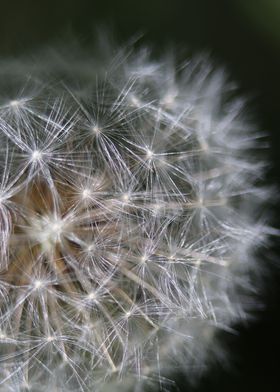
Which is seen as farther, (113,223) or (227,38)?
(227,38)

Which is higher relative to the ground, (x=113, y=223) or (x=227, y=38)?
(x=227, y=38)

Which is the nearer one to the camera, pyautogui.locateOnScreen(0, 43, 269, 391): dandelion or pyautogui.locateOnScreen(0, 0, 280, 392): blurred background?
pyautogui.locateOnScreen(0, 43, 269, 391): dandelion

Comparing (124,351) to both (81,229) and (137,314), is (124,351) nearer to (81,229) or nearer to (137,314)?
(137,314)

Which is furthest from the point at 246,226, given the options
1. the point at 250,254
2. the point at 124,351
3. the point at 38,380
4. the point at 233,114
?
the point at 38,380

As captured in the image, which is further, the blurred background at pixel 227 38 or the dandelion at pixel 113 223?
the blurred background at pixel 227 38
